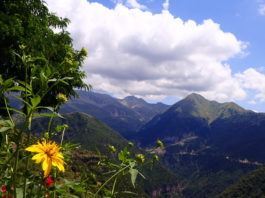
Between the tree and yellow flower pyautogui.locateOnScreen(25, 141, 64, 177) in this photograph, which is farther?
the tree

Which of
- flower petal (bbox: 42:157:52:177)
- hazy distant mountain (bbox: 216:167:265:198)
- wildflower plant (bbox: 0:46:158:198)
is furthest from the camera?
hazy distant mountain (bbox: 216:167:265:198)

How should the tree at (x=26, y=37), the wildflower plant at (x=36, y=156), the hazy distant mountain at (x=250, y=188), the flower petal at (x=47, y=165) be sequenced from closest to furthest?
the flower petal at (x=47, y=165) → the wildflower plant at (x=36, y=156) → the tree at (x=26, y=37) → the hazy distant mountain at (x=250, y=188)

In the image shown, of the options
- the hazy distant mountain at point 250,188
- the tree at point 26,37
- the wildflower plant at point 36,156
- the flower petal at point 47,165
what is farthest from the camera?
the hazy distant mountain at point 250,188

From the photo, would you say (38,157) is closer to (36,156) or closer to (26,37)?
(36,156)

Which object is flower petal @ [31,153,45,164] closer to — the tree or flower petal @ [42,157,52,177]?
flower petal @ [42,157,52,177]

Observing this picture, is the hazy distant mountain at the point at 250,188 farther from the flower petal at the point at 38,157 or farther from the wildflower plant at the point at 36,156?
the flower petal at the point at 38,157

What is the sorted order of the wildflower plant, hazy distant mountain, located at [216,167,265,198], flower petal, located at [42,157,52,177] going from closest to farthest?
1. flower petal, located at [42,157,52,177]
2. the wildflower plant
3. hazy distant mountain, located at [216,167,265,198]

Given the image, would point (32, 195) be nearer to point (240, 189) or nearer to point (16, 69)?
point (16, 69)

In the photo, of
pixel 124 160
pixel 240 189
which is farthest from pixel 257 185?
pixel 124 160

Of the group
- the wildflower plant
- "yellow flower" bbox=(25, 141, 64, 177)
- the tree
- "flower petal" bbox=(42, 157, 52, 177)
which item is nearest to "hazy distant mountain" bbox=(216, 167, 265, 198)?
the tree

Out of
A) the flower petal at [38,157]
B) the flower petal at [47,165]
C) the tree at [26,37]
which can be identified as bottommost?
the flower petal at [47,165]

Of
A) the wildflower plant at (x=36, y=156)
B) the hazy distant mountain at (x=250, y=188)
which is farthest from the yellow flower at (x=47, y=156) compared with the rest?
the hazy distant mountain at (x=250, y=188)

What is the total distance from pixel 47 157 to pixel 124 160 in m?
1.53

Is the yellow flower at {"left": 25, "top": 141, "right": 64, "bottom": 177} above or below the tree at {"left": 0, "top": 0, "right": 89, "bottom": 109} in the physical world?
below
